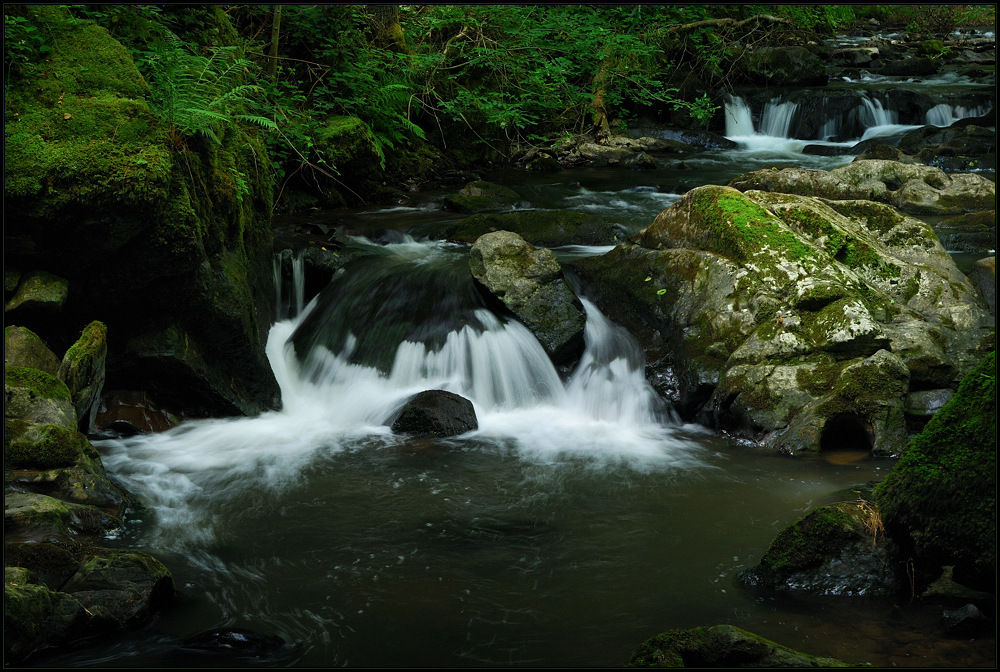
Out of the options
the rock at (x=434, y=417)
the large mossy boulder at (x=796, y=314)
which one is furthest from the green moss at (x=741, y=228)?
the rock at (x=434, y=417)

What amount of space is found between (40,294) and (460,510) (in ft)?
12.3

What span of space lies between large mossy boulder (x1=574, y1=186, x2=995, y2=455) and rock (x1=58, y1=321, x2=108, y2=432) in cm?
530

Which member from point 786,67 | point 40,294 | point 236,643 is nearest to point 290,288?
point 40,294

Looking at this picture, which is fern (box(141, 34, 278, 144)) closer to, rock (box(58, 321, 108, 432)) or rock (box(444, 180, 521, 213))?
rock (box(58, 321, 108, 432))

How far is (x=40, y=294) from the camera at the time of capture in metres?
5.91

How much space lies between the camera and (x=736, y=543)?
498 centimetres

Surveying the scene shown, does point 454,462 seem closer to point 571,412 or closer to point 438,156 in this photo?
point 571,412

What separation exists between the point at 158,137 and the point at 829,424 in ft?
20.8

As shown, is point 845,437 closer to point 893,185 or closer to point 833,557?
point 833,557

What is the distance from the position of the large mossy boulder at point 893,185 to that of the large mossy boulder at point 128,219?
8892mm

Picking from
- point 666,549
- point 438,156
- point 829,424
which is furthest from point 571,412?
point 438,156

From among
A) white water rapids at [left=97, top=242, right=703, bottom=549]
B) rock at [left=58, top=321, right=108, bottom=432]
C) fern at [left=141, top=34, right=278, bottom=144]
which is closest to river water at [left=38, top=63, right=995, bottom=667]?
white water rapids at [left=97, top=242, right=703, bottom=549]

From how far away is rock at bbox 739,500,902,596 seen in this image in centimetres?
412

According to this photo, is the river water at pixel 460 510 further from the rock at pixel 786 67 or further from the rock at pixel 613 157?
the rock at pixel 786 67
